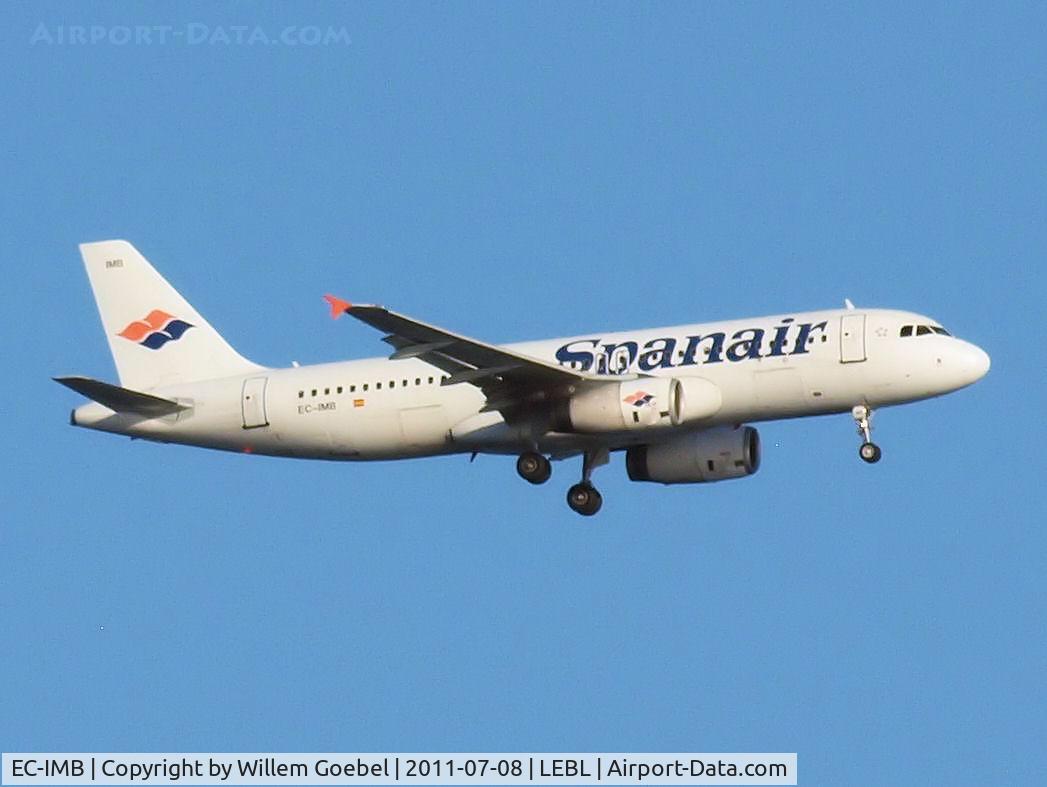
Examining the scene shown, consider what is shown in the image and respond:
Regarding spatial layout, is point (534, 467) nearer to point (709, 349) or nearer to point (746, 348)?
point (709, 349)

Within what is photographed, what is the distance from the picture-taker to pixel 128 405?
186 ft

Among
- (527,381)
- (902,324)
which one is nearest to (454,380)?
(527,381)

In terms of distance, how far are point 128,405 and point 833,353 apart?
16.0 metres

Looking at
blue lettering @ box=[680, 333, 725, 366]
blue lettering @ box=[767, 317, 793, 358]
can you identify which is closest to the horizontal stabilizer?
blue lettering @ box=[680, 333, 725, 366]

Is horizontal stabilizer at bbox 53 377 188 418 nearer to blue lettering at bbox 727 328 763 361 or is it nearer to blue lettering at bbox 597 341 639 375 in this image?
blue lettering at bbox 597 341 639 375

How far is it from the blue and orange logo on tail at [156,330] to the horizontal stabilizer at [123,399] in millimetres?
2768

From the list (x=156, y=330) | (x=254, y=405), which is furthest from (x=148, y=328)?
(x=254, y=405)

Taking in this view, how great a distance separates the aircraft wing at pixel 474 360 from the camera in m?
50.5

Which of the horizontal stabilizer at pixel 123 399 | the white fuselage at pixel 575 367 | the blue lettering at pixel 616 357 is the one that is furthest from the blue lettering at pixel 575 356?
the horizontal stabilizer at pixel 123 399

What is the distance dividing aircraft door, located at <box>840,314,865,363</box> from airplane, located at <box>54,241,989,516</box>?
0.03 m

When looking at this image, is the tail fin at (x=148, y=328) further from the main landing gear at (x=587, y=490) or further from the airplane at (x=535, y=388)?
the main landing gear at (x=587, y=490)

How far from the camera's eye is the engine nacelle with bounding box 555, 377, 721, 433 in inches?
2055

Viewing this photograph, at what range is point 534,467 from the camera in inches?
2180

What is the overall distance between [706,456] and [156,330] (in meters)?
13.6
